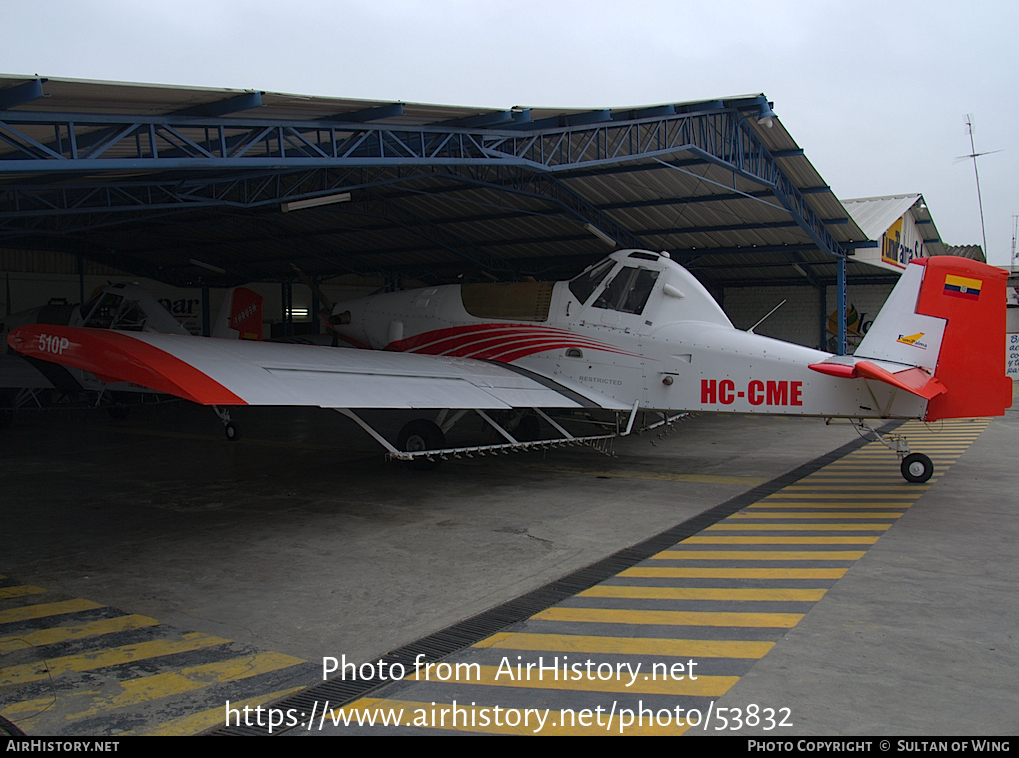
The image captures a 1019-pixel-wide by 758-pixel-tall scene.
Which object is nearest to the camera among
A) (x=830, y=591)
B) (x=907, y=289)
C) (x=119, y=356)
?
(x=830, y=591)

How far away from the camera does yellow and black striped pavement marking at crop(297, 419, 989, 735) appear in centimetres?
363

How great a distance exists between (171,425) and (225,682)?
1461 cm

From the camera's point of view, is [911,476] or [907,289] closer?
[907,289]

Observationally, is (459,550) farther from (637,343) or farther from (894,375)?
(894,375)

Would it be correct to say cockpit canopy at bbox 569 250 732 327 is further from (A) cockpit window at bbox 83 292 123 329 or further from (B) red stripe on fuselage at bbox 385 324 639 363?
(A) cockpit window at bbox 83 292 123 329

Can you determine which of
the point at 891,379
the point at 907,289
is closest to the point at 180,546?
the point at 891,379

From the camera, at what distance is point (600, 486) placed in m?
9.71

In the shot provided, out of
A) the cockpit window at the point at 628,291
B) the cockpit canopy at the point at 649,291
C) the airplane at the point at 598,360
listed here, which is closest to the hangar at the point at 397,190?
the airplane at the point at 598,360

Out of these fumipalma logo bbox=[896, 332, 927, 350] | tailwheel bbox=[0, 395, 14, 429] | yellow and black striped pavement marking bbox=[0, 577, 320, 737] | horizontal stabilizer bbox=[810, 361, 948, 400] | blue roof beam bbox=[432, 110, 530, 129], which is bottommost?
yellow and black striped pavement marking bbox=[0, 577, 320, 737]

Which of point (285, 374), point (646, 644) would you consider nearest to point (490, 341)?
point (285, 374)

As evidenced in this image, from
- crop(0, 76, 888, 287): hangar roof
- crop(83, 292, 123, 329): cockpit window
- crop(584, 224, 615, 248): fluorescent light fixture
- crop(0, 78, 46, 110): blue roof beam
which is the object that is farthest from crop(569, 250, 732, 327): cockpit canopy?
crop(83, 292, 123, 329): cockpit window

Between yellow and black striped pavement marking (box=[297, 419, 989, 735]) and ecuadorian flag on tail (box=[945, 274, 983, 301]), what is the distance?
293cm

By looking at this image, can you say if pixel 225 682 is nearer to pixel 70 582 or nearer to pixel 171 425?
pixel 70 582

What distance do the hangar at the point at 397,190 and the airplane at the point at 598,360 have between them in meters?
2.24
